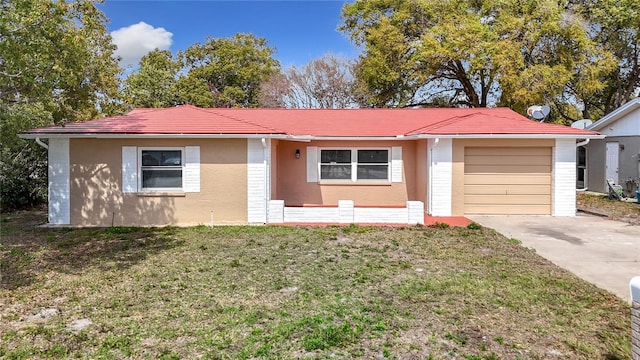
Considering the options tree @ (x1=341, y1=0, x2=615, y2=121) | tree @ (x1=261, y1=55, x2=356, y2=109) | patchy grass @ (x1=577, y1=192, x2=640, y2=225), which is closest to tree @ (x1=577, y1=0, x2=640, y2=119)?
tree @ (x1=341, y1=0, x2=615, y2=121)

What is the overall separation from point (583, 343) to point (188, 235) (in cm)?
841

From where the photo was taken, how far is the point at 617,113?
17672 mm

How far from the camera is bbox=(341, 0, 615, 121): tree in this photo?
76.9 ft

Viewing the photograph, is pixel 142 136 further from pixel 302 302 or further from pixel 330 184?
pixel 302 302

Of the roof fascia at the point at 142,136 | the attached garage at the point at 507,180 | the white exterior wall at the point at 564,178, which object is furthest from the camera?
the attached garage at the point at 507,180

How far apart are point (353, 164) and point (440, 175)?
322 centimetres

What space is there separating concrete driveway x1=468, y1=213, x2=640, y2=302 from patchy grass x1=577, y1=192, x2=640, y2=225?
29.2 inches

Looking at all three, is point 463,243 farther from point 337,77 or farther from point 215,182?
point 337,77

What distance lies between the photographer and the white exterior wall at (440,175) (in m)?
12.5

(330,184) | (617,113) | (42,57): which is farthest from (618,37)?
(42,57)

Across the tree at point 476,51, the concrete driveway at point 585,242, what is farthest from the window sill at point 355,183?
the tree at point 476,51

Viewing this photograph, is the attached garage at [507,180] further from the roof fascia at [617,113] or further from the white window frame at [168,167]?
the white window frame at [168,167]

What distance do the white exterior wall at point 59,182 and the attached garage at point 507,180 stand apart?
465 inches

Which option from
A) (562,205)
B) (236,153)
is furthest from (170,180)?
(562,205)
